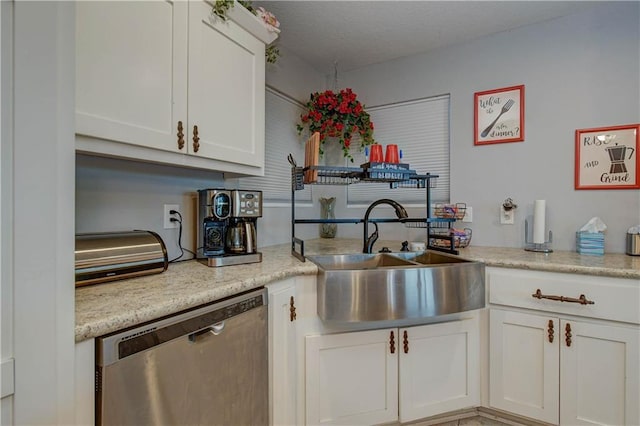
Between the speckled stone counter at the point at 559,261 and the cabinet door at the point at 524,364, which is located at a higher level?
Answer: the speckled stone counter at the point at 559,261

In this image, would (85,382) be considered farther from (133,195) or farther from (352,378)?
(352,378)

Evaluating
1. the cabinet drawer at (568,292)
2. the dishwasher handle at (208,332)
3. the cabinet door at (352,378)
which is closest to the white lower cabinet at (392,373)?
the cabinet door at (352,378)

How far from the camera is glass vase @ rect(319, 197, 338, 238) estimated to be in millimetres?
2629

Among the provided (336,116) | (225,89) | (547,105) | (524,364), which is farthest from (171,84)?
(547,105)

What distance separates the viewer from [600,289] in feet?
4.55

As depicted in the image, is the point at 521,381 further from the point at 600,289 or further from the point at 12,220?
the point at 12,220

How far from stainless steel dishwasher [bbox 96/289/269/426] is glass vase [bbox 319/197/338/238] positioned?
147 cm

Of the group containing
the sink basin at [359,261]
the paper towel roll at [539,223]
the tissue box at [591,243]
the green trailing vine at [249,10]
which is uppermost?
the green trailing vine at [249,10]

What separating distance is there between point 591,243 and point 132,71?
241 cm

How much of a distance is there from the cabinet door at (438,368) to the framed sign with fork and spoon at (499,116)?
1272mm

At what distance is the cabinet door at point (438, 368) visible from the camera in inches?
60.0

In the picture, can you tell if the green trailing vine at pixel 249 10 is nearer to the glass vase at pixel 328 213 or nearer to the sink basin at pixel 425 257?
the glass vase at pixel 328 213

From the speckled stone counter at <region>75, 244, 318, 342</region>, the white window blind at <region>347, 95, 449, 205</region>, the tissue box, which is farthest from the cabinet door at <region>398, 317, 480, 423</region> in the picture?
the white window blind at <region>347, 95, 449, 205</region>

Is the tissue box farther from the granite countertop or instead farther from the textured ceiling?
the textured ceiling
